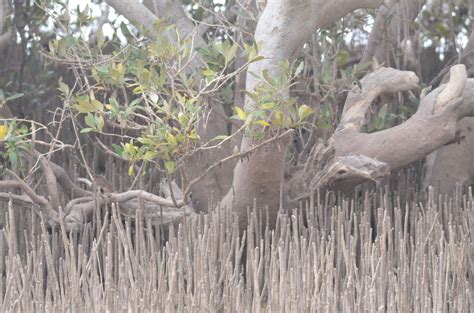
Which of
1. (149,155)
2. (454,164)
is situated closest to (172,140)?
(149,155)

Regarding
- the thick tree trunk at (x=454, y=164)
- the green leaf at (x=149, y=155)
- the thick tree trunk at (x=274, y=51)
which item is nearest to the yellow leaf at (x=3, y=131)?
the green leaf at (x=149, y=155)

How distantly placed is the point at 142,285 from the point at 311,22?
48.8 inches

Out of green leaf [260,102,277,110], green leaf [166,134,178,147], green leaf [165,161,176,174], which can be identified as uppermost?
green leaf [260,102,277,110]

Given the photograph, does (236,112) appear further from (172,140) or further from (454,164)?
(454,164)

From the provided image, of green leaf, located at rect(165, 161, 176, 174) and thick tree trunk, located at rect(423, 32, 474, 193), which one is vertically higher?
thick tree trunk, located at rect(423, 32, 474, 193)

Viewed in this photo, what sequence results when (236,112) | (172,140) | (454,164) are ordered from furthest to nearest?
(454,164), (236,112), (172,140)

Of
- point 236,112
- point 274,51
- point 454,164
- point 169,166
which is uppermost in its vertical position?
point 274,51

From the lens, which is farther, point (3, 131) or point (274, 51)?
point (274, 51)

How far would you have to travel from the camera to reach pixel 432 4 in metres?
6.57

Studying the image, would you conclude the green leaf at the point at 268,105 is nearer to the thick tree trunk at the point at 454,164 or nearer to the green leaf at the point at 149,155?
the green leaf at the point at 149,155

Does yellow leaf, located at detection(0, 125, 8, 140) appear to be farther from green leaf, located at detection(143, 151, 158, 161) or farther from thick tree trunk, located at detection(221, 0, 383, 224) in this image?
thick tree trunk, located at detection(221, 0, 383, 224)

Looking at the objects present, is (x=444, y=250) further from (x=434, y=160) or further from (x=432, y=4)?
(x=432, y=4)

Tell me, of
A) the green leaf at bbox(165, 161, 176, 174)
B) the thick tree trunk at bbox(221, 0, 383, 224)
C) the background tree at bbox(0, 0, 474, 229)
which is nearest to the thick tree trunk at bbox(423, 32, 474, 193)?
the background tree at bbox(0, 0, 474, 229)

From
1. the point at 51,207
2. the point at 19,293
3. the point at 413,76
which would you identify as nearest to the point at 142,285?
the point at 19,293
